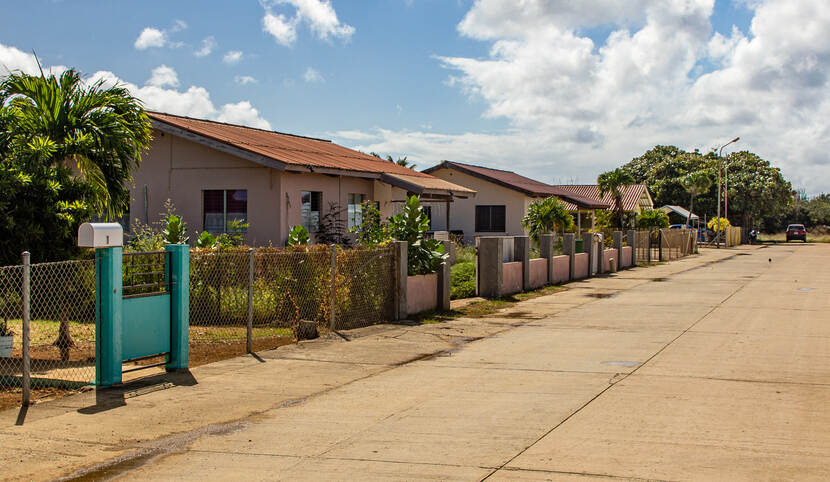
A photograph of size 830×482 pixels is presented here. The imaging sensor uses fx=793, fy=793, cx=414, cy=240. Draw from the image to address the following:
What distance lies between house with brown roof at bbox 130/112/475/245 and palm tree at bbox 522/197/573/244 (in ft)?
45.3

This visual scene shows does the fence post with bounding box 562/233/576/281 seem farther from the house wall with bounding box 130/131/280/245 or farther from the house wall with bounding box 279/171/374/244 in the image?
the house wall with bounding box 130/131/280/245

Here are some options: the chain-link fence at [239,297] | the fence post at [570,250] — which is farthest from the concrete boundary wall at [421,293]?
the fence post at [570,250]

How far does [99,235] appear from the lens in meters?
8.12

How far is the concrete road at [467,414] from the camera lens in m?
5.86

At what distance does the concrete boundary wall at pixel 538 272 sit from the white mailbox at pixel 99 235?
582 inches

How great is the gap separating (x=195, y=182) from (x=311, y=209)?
9.81ft

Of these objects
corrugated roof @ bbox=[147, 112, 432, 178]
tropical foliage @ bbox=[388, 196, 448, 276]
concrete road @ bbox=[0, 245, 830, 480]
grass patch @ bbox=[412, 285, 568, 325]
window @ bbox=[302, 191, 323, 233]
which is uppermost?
corrugated roof @ bbox=[147, 112, 432, 178]

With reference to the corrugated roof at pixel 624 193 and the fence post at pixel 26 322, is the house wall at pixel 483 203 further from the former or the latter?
the fence post at pixel 26 322

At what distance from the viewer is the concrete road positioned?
586cm

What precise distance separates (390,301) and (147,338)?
5961 millimetres

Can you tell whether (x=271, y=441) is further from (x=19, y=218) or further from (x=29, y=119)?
(x=29, y=119)

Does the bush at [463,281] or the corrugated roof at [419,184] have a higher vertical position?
the corrugated roof at [419,184]

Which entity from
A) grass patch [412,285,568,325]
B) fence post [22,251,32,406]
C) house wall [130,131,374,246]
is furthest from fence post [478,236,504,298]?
fence post [22,251,32,406]

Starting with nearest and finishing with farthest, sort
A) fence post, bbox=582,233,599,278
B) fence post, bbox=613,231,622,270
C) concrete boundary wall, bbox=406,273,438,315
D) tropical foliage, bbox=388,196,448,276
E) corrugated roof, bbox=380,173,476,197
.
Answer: concrete boundary wall, bbox=406,273,438,315 → tropical foliage, bbox=388,196,448,276 → corrugated roof, bbox=380,173,476,197 → fence post, bbox=582,233,599,278 → fence post, bbox=613,231,622,270
